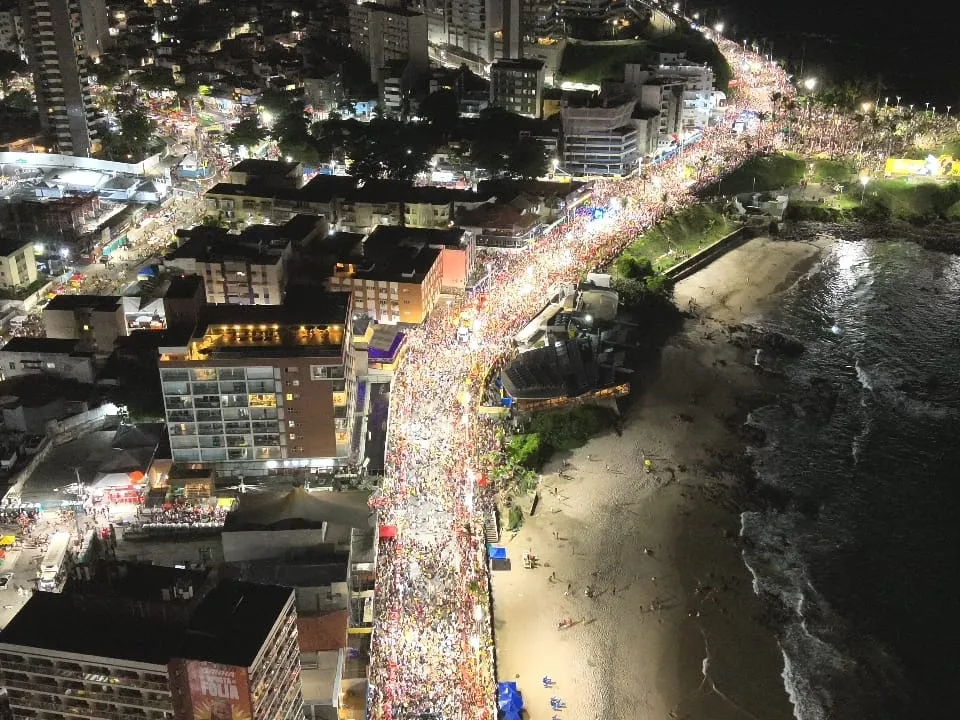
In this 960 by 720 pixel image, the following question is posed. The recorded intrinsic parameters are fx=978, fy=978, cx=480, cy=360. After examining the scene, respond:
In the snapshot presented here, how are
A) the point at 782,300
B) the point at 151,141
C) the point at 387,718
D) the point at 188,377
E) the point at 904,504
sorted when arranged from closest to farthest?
the point at 387,718
the point at 188,377
the point at 904,504
the point at 782,300
the point at 151,141

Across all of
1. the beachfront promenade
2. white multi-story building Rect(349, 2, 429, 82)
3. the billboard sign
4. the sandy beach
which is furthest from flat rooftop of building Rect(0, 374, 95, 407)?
white multi-story building Rect(349, 2, 429, 82)

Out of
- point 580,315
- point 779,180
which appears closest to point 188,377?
point 580,315

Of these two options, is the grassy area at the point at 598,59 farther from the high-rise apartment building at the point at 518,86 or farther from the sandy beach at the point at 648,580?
the sandy beach at the point at 648,580

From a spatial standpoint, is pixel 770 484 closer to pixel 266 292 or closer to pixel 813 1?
pixel 266 292

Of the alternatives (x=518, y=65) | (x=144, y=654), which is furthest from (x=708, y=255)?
(x=144, y=654)

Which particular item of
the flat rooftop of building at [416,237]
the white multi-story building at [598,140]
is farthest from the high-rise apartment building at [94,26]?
the flat rooftop of building at [416,237]

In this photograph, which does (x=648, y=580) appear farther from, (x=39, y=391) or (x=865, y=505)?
(x=39, y=391)
